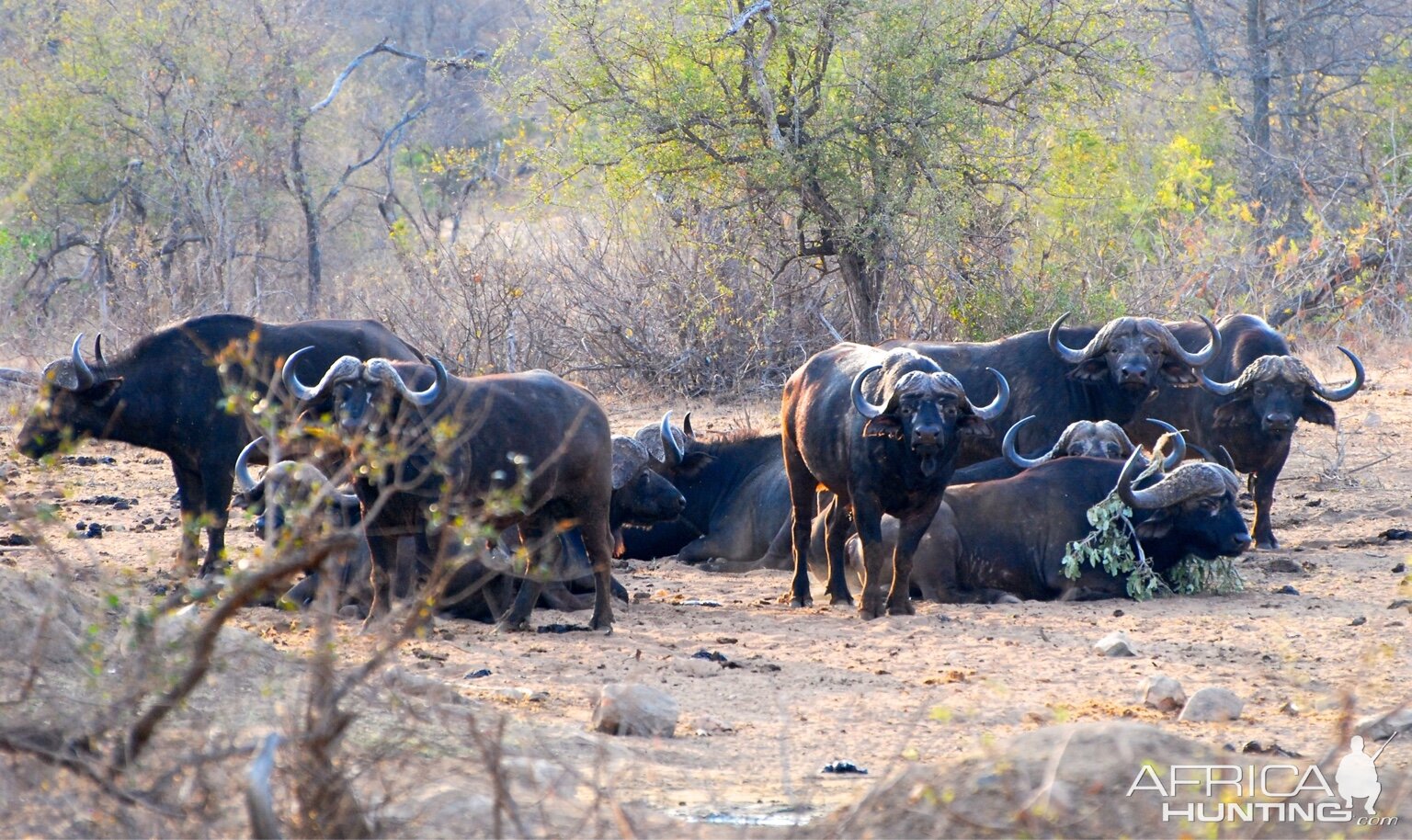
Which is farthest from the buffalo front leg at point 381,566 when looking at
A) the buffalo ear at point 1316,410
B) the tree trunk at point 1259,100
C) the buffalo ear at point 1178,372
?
the tree trunk at point 1259,100

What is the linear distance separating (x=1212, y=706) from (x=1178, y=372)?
17.5ft

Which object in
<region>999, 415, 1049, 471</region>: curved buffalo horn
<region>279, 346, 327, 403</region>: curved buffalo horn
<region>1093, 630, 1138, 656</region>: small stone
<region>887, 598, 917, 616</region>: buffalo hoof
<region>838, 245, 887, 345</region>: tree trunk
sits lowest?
<region>887, 598, 917, 616</region>: buffalo hoof

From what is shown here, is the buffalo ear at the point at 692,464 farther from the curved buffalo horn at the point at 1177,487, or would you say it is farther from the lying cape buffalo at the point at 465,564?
the curved buffalo horn at the point at 1177,487

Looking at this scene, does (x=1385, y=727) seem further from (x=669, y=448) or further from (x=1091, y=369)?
(x=669, y=448)

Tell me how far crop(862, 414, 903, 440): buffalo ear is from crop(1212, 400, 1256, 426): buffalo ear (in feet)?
11.5

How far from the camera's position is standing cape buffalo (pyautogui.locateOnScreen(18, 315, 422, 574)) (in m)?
10.4

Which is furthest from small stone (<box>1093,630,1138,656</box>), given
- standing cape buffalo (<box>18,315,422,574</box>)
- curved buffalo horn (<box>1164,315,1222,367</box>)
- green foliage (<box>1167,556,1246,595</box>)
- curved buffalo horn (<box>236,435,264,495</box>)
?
standing cape buffalo (<box>18,315,422,574</box>)

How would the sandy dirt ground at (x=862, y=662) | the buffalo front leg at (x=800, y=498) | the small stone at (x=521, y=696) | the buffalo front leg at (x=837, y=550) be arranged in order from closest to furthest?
the sandy dirt ground at (x=862, y=662)
the small stone at (x=521, y=696)
the buffalo front leg at (x=837, y=550)
the buffalo front leg at (x=800, y=498)

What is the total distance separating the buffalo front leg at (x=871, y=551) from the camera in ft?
29.8

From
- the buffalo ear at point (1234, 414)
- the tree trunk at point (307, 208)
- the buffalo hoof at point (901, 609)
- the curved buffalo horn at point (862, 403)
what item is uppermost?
the tree trunk at point (307, 208)

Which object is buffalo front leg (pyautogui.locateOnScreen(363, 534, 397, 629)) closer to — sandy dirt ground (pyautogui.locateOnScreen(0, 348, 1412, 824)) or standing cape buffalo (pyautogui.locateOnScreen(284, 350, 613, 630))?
standing cape buffalo (pyautogui.locateOnScreen(284, 350, 613, 630))

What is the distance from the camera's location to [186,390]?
34.4 feet

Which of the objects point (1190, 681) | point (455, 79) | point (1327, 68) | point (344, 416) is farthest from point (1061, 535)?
point (455, 79)

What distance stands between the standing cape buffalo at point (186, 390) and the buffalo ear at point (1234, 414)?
5573mm
